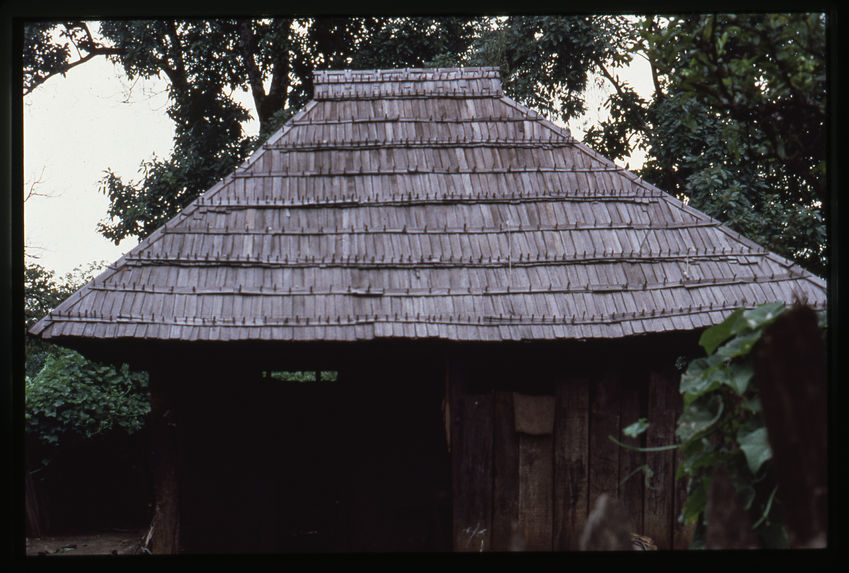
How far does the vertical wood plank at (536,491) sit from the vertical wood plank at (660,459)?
21.6 inches

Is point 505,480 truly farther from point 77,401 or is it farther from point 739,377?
point 77,401

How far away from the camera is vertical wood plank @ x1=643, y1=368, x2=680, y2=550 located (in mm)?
3885

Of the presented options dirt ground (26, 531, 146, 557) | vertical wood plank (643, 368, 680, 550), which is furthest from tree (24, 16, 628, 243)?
vertical wood plank (643, 368, 680, 550)

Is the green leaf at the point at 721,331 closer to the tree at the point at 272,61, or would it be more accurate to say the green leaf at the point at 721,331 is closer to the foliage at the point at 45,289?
the foliage at the point at 45,289

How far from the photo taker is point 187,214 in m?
4.04

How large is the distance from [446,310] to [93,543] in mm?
4319

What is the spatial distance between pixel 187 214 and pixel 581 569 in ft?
9.14

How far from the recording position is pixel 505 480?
3.85 m

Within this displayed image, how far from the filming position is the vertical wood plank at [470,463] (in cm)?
385

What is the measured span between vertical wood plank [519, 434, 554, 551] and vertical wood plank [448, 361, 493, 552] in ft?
0.58

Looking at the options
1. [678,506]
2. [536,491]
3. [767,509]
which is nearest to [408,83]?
[536,491]

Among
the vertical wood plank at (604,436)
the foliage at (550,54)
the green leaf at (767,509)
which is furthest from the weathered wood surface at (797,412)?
the foliage at (550,54)

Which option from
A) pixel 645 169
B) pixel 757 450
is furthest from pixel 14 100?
pixel 645 169

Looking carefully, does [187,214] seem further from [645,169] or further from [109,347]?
[645,169]
